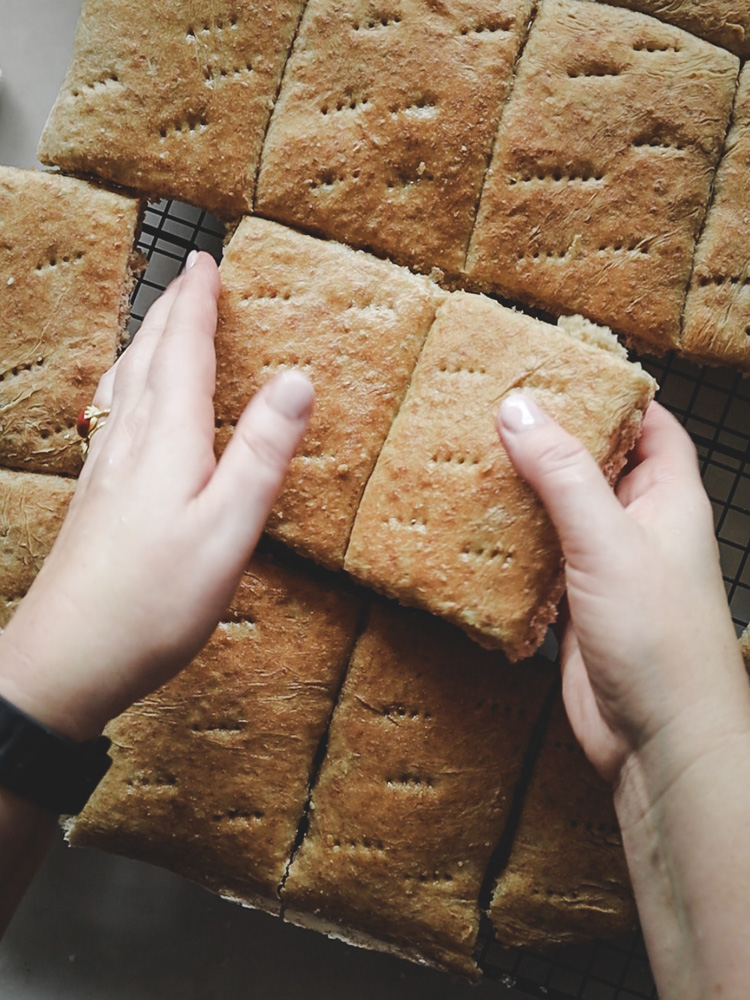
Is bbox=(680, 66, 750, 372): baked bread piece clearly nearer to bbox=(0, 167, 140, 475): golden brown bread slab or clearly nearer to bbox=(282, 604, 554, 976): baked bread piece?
bbox=(282, 604, 554, 976): baked bread piece

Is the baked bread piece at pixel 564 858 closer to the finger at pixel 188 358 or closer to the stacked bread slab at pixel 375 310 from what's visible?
the stacked bread slab at pixel 375 310

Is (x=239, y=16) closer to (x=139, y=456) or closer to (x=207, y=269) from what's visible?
(x=207, y=269)

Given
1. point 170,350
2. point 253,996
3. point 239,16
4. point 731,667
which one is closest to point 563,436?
point 731,667

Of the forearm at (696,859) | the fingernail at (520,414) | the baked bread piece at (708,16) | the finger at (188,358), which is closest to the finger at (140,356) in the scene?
the finger at (188,358)

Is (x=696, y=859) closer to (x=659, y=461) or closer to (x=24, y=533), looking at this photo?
(x=659, y=461)

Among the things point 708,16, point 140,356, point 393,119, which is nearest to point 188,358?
point 140,356
